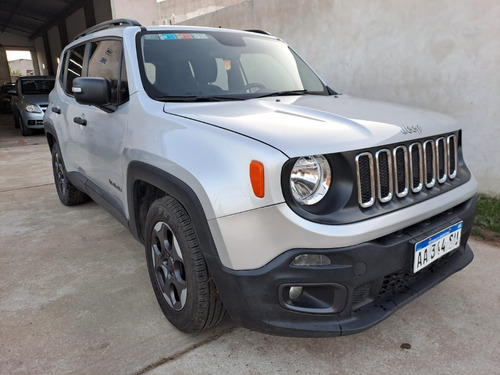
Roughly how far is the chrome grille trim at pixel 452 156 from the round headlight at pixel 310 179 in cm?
96

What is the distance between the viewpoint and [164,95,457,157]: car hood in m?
1.65

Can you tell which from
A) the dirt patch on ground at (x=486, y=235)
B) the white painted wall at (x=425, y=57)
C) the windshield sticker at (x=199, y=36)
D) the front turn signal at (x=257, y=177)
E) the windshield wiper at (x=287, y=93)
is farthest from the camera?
the white painted wall at (x=425, y=57)

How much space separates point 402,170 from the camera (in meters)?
1.87

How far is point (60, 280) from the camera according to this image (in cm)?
287

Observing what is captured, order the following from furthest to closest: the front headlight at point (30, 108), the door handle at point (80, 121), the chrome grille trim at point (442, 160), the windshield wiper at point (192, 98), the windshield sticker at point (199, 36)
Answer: the front headlight at point (30, 108)
the door handle at point (80, 121)
the windshield sticker at point (199, 36)
the windshield wiper at point (192, 98)
the chrome grille trim at point (442, 160)

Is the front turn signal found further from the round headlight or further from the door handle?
the door handle

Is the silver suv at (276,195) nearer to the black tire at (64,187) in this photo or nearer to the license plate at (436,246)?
the license plate at (436,246)

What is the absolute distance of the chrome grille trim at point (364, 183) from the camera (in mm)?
1697

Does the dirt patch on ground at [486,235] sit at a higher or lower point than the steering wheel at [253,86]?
lower

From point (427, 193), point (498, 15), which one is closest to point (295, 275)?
point (427, 193)

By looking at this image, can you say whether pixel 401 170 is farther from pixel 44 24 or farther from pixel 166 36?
pixel 44 24

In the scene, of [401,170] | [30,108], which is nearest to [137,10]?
[30,108]

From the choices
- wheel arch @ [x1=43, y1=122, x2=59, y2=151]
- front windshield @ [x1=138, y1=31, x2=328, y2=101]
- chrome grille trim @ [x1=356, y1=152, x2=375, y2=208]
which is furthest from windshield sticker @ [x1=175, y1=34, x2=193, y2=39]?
wheel arch @ [x1=43, y1=122, x2=59, y2=151]

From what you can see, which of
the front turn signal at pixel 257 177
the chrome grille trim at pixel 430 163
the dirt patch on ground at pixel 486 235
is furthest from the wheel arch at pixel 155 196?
the dirt patch on ground at pixel 486 235
